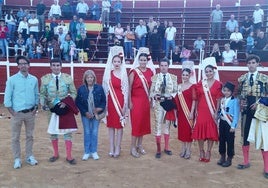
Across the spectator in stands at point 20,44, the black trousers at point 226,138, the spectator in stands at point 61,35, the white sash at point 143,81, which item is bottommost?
the black trousers at point 226,138

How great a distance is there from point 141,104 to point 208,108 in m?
1.05

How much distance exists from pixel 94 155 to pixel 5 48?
8.69m

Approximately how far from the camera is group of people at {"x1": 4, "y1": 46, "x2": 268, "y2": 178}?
496cm

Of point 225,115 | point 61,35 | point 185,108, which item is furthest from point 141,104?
point 61,35

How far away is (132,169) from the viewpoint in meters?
5.12

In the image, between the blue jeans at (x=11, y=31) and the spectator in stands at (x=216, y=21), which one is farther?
the spectator in stands at (x=216, y=21)

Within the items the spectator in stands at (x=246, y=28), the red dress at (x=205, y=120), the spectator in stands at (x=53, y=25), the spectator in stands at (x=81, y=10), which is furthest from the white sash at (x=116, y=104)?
the spectator in stands at (x=81, y=10)

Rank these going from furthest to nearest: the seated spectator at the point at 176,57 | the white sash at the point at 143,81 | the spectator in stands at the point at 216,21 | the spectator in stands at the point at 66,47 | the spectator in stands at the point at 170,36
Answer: the spectator in stands at the point at 216,21
the spectator in stands at the point at 170,36
the seated spectator at the point at 176,57
the spectator in stands at the point at 66,47
the white sash at the point at 143,81

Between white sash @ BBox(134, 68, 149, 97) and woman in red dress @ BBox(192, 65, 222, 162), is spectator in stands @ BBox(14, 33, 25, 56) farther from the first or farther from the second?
woman in red dress @ BBox(192, 65, 222, 162)

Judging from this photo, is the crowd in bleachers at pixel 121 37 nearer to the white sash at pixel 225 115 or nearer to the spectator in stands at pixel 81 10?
the spectator in stands at pixel 81 10

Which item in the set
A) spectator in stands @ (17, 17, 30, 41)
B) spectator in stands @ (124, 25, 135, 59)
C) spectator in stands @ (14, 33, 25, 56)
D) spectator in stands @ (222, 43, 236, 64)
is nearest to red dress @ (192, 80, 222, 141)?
spectator in stands @ (222, 43, 236, 64)

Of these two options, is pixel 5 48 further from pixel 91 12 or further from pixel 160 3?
pixel 160 3

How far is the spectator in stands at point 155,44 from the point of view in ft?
44.8

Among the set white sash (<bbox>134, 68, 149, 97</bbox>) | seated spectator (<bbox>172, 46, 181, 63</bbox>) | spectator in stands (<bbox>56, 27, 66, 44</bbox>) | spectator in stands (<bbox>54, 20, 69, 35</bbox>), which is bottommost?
white sash (<bbox>134, 68, 149, 97</bbox>)
